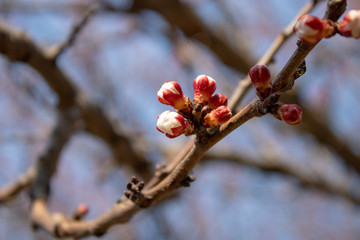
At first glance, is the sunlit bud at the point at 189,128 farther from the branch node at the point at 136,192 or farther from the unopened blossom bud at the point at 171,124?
the branch node at the point at 136,192

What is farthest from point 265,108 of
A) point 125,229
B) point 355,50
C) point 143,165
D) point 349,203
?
point 125,229

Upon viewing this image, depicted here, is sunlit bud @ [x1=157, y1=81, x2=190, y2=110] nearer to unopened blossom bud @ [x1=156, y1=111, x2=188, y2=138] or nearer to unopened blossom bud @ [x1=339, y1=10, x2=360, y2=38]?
unopened blossom bud @ [x1=156, y1=111, x2=188, y2=138]

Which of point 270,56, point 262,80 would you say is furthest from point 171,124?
point 270,56

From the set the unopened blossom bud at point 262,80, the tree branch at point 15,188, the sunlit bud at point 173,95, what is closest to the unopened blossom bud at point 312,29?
the unopened blossom bud at point 262,80

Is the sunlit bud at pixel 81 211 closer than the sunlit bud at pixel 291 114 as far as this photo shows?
No

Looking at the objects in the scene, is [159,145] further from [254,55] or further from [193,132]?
[193,132]

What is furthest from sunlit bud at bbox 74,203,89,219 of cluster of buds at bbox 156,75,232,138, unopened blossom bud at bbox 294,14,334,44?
unopened blossom bud at bbox 294,14,334,44
